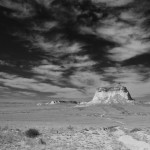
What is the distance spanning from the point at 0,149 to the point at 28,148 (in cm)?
216

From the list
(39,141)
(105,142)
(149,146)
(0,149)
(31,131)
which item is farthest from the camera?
(31,131)

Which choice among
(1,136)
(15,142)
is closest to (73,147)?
(15,142)

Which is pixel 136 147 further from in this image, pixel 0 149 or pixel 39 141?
pixel 0 149

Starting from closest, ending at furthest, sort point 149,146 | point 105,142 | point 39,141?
1. point 149,146
2. point 39,141
3. point 105,142

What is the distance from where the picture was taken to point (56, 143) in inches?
826

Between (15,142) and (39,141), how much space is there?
202 centimetres

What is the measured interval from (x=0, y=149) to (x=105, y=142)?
939 centimetres

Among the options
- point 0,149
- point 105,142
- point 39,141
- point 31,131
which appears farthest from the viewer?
point 31,131

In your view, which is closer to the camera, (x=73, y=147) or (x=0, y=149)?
(x=0, y=149)

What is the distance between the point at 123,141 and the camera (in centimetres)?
2292

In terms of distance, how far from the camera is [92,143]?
21.5 metres

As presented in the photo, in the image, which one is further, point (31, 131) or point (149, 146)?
point (31, 131)

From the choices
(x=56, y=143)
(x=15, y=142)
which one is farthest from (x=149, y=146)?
(x=15, y=142)

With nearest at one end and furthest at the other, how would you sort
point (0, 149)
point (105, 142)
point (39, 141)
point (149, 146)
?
point (0, 149)
point (149, 146)
point (39, 141)
point (105, 142)
